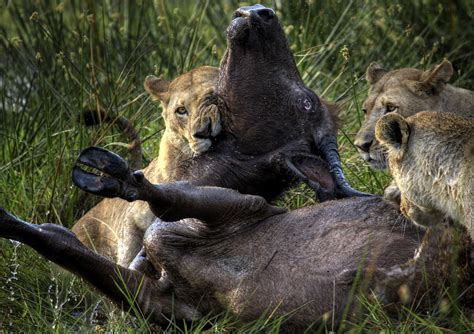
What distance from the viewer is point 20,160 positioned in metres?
6.18

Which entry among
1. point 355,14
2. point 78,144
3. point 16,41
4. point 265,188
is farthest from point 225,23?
point 265,188

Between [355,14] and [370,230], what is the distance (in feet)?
13.9

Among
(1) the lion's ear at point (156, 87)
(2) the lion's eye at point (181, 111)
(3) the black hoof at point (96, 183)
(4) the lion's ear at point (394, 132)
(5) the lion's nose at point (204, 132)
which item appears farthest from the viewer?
(1) the lion's ear at point (156, 87)

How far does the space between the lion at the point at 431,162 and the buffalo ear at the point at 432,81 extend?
204 cm

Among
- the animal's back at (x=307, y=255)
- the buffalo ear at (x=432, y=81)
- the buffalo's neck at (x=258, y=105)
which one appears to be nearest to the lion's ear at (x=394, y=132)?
the animal's back at (x=307, y=255)

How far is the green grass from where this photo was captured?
4.64m

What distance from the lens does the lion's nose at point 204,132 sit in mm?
4883

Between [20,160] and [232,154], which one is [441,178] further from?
[20,160]

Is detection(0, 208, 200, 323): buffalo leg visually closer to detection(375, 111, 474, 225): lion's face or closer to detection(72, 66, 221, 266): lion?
detection(72, 66, 221, 266): lion

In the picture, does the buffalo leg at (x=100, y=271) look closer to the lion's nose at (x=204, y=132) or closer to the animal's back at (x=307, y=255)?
the animal's back at (x=307, y=255)

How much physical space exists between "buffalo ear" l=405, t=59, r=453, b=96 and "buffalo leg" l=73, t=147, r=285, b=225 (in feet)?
6.30

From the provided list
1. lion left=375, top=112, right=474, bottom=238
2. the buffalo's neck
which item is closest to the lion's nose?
the buffalo's neck

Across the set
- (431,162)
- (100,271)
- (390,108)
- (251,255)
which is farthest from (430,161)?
(390,108)

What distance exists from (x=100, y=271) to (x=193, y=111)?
1.24 m
